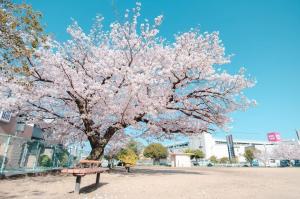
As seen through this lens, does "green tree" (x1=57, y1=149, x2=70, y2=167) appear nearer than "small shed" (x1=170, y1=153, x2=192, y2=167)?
Yes

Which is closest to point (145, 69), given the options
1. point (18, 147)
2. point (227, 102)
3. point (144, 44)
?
point (144, 44)

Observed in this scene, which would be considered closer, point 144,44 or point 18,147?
point 18,147

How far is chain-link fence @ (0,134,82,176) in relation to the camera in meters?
8.47

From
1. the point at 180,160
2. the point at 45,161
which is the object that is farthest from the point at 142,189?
the point at 180,160

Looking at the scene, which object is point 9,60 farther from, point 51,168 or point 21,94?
point 51,168

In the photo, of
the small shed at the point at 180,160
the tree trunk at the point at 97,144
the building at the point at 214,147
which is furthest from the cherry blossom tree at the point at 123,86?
the building at the point at 214,147

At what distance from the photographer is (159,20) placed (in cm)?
1190

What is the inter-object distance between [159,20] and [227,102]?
7.07 meters

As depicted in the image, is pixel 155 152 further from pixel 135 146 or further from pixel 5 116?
pixel 5 116

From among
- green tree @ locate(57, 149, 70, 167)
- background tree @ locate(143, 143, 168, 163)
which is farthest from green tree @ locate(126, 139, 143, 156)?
green tree @ locate(57, 149, 70, 167)

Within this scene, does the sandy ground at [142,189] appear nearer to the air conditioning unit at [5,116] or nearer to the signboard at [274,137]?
the air conditioning unit at [5,116]

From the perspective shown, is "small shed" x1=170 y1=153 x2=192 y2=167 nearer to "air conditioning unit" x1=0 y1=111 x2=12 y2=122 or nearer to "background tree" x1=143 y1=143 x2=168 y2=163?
"background tree" x1=143 y1=143 x2=168 y2=163

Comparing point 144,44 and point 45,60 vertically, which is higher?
point 144,44

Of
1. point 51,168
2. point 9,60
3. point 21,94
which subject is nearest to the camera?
point 9,60
